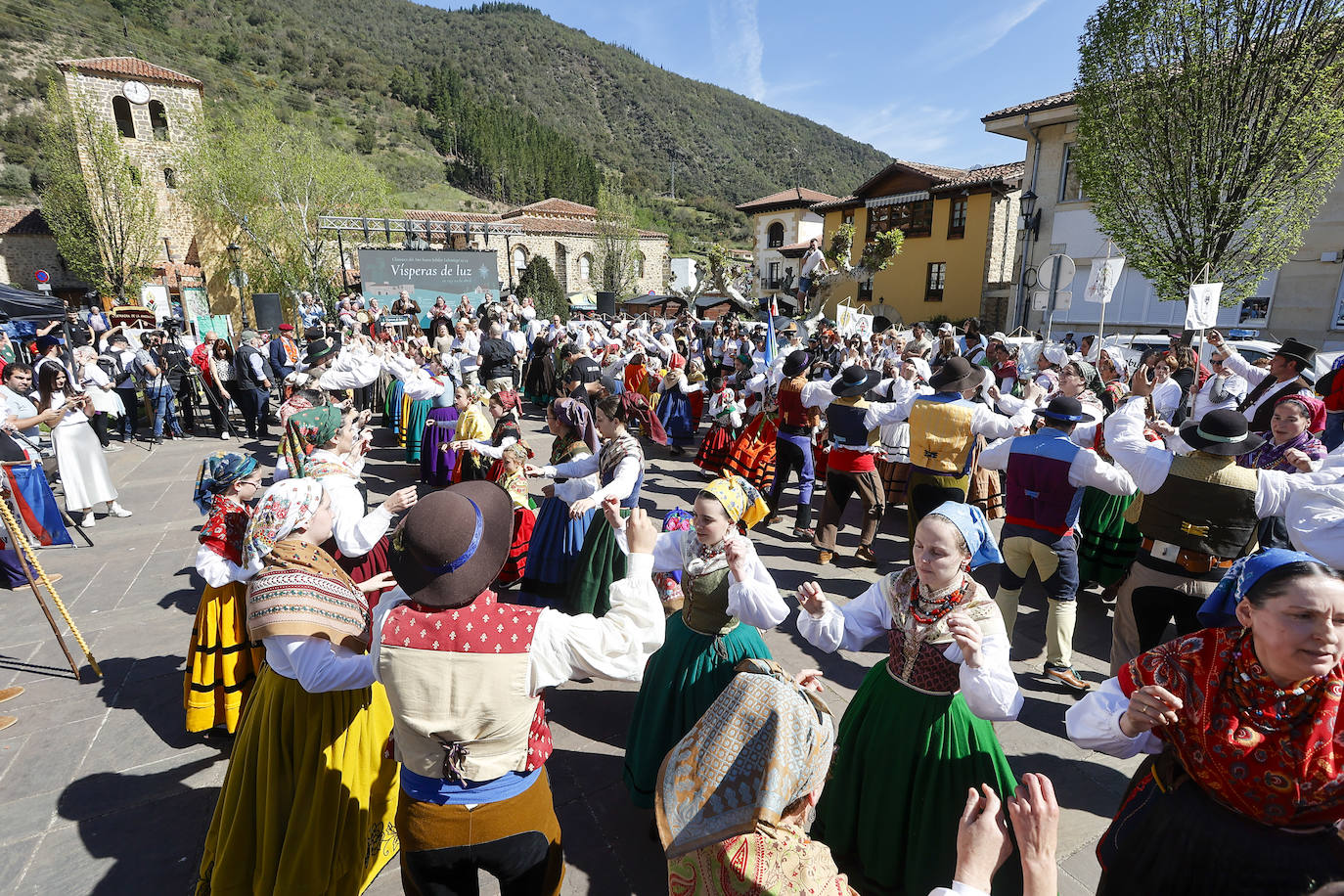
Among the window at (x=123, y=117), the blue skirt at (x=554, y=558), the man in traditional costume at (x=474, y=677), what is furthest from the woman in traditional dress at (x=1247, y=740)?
the window at (x=123, y=117)

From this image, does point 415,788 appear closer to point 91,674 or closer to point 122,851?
point 122,851

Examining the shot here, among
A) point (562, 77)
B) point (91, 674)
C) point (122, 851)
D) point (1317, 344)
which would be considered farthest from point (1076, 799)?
point (562, 77)

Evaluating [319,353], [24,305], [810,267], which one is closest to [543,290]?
[810,267]

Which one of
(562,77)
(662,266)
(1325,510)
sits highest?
(562,77)

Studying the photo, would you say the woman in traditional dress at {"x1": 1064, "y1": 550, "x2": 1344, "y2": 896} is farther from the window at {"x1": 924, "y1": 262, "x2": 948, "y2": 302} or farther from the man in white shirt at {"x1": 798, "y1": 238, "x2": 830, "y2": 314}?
the window at {"x1": 924, "y1": 262, "x2": 948, "y2": 302}

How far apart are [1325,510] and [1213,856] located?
220 centimetres

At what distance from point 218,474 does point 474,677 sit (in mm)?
2530

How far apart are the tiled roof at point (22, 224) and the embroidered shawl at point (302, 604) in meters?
44.6

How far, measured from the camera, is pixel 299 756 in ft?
7.35

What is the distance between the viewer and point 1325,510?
9.57 ft

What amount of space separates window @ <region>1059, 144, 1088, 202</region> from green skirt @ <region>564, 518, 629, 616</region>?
68.4ft

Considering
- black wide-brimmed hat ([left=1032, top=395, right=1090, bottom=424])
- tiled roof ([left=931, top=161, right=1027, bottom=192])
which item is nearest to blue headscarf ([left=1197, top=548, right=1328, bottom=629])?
black wide-brimmed hat ([left=1032, top=395, right=1090, bottom=424])

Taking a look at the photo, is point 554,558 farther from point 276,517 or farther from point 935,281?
point 935,281

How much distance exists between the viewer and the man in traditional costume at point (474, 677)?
1.66m
